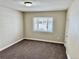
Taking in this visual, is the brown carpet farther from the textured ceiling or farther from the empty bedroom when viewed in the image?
the textured ceiling

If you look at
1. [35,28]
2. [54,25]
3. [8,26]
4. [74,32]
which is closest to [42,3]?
[74,32]

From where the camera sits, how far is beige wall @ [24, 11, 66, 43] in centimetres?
444

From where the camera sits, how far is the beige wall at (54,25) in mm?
4441

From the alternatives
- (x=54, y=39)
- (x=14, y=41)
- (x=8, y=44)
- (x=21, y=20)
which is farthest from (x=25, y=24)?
(x=54, y=39)

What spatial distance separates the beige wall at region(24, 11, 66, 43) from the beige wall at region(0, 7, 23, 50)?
0.66 meters

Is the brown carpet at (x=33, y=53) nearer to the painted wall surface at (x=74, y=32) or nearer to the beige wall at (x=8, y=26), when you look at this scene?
the beige wall at (x=8, y=26)

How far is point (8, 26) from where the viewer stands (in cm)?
390

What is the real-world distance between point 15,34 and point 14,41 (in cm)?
44

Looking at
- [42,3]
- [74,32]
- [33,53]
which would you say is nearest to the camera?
[74,32]

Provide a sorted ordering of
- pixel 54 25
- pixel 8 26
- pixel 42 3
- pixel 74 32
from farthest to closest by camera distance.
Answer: pixel 54 25 → pixel 8 26 → pixel 42 3 → pixel 74 32

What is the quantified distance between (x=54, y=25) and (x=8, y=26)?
9.14 feet

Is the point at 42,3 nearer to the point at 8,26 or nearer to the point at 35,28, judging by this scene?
the point at 8,26

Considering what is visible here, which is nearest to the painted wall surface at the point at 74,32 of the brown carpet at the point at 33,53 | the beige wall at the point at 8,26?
the brown carpet at the point at 33,53

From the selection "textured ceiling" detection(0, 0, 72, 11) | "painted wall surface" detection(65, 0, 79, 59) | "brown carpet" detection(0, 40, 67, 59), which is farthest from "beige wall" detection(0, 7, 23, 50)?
"painted wall surface" detection(65, 0, 79, 59)
